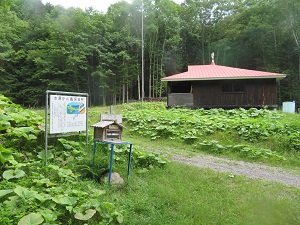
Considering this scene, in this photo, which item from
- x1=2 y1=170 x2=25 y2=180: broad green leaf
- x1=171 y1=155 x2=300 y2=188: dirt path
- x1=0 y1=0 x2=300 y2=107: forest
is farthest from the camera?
x1=0 y1=0 x2=300 y2=107: forest

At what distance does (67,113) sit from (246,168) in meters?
3.89

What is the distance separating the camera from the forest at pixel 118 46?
862 inches

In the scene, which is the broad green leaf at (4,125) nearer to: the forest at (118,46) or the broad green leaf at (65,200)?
the broad green leaf at (65,200)

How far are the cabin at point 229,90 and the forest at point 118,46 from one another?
29.6 feet

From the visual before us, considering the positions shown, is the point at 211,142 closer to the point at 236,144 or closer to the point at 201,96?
the point at 236,144

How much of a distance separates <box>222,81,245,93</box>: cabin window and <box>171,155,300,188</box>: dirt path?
29.4 feet

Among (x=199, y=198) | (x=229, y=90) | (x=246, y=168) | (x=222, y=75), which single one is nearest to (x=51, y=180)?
(x=199, y=198)

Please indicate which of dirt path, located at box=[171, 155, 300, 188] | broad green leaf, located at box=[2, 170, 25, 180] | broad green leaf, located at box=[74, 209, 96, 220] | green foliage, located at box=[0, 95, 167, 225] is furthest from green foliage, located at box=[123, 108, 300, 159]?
broad green leaf, located at box=[2, 170, 25, 180]

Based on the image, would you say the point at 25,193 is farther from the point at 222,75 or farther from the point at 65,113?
the point at 222,75

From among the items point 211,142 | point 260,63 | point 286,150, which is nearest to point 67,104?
point 211,142

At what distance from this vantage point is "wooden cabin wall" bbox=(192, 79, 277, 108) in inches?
524

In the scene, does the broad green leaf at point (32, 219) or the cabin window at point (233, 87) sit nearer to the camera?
the broad green leaf at point (32, 219)

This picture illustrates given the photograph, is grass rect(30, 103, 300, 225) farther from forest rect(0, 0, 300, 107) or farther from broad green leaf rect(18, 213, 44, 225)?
forest rect(0, 0, 300, 107)

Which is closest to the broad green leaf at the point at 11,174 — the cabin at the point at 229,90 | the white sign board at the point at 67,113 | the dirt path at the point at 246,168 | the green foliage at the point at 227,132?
the white sign board at the point at 67,113
